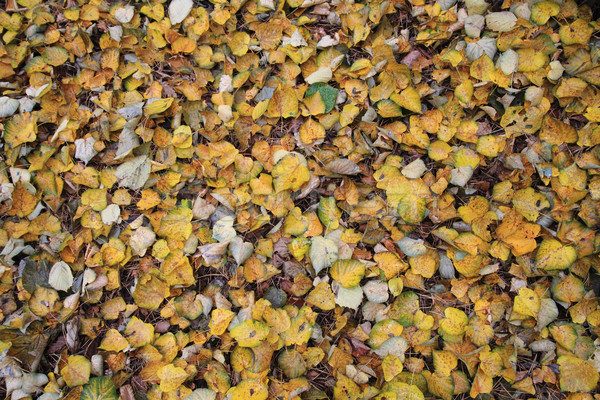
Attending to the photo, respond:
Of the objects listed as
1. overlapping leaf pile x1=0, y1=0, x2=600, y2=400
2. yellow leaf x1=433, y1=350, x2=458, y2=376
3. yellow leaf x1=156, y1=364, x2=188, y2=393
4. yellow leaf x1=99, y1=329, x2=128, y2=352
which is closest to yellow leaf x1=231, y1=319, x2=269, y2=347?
overlapping leaf pile x1=0, y1=0, x2=600, y2=400

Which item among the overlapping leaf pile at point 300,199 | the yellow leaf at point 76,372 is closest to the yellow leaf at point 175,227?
the overlapping leaf pile at point 300,199

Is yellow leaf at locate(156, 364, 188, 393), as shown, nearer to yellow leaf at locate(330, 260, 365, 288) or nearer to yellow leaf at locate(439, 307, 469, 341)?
yellow leaf at locate(330, 260, 365, 288)

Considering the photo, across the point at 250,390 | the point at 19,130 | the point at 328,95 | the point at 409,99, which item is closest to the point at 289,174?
the point at 328,95

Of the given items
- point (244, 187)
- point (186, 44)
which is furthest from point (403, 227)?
point (186, 44)

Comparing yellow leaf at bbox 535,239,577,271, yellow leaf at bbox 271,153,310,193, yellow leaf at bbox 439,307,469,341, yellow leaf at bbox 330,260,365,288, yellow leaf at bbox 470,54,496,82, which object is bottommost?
yellow leaf at bbox 439,307,469,341

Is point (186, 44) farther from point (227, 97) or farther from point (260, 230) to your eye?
point (260, 230)

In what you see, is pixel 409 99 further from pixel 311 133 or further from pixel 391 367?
pixel 391 367

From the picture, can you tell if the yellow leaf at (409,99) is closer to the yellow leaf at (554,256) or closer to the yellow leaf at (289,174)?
the yellow leaf at (289,174)
